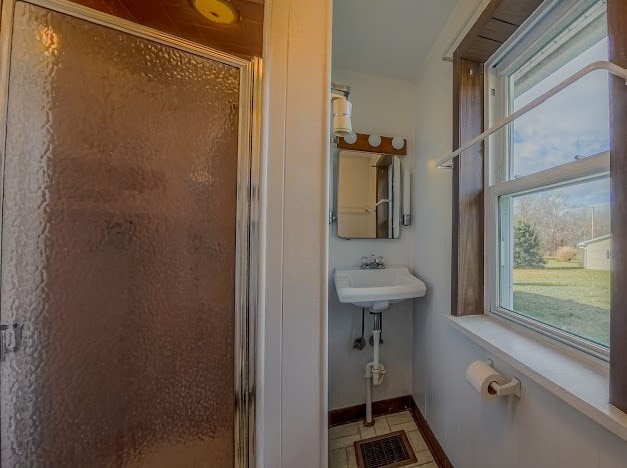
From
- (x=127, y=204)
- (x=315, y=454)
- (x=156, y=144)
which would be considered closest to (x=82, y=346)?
(x=127, y=204)

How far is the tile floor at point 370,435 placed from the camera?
120 centimetres

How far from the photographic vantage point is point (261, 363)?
0.72m

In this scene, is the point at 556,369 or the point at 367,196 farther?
the point at 367,196

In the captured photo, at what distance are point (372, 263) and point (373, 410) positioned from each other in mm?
941

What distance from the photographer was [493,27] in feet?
3.02

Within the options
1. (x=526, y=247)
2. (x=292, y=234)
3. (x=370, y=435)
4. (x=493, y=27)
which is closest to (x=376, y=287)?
(x=526, y=247)

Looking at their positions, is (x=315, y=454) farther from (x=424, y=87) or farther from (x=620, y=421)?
(x=424, y=87)

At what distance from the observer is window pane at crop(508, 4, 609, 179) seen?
68 centimetres

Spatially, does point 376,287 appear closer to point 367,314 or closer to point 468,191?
point 367,314

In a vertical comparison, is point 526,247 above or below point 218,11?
below

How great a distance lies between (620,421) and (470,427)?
0.66 metres

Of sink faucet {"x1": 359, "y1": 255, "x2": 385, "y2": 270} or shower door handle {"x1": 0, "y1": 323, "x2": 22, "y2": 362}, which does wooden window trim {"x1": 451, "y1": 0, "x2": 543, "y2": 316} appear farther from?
shower door handle {"x1": 0, "y1": 323, "x2": 22, "y2": 362}

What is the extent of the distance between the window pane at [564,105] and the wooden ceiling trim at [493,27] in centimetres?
14

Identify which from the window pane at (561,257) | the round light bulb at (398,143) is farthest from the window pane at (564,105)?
the round light bulb at (398,143)
